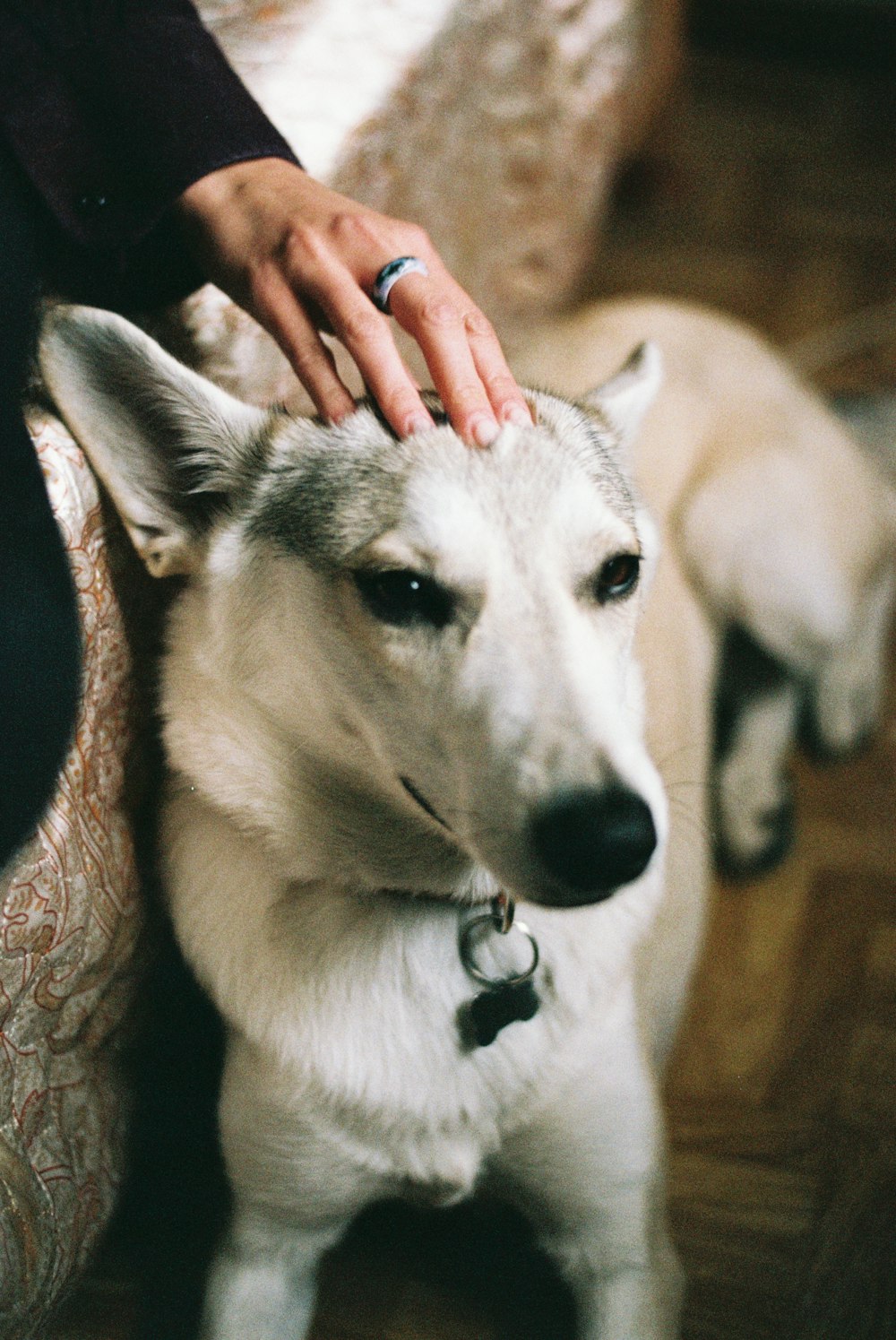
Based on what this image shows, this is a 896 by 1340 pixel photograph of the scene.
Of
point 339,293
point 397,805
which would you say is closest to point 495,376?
point 339,293

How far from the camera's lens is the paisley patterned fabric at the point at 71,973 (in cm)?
88

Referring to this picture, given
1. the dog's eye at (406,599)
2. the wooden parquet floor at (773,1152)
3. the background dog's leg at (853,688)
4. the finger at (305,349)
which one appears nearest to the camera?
the dog's eye at (406,599)

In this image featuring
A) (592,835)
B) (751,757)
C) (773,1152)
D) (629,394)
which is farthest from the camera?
(751,757)

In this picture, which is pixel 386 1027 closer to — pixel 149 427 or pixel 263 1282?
pixel 263 1282

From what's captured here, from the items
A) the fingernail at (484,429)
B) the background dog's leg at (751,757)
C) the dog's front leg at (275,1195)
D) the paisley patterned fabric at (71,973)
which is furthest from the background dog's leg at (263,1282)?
the background dog's leg at (751,757)

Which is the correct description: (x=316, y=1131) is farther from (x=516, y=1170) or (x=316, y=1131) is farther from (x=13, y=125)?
(x=13, y=125)

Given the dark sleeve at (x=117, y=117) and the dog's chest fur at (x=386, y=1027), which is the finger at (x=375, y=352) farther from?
the dog's chest fur at (x=386, y=1027)

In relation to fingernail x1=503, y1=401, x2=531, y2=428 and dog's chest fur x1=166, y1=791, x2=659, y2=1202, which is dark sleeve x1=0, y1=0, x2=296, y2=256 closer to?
fingernail x1=503, y1=401, x2=531, y2=428

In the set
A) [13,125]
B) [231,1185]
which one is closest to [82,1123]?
[231,1185]

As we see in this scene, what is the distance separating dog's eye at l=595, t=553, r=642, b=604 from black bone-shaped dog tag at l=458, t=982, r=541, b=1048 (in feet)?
1.13

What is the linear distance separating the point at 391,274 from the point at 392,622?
30 centimetres

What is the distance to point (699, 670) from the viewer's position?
1528 mm

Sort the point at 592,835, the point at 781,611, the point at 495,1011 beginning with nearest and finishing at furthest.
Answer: the point at 592,835 → the point at 495,1011 → the point at 781,611

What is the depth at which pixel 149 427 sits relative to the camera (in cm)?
98
